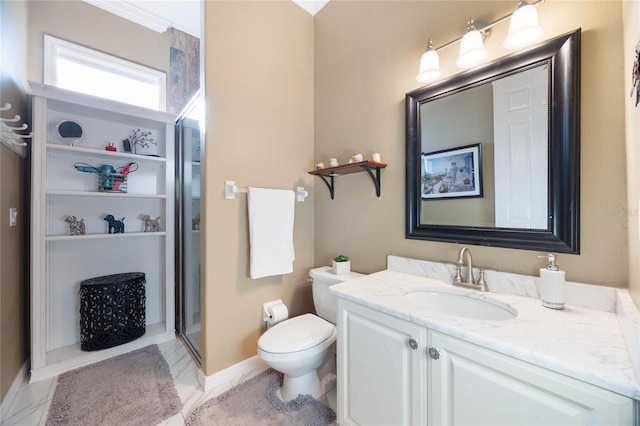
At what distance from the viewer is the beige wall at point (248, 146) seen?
5.39ft

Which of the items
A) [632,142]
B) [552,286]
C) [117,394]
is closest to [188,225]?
[117,394]

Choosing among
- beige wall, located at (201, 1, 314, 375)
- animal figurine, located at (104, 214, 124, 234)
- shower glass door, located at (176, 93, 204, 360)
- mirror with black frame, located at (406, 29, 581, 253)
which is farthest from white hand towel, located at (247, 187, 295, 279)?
animal figurine, located at (104, 214, 124, 234)

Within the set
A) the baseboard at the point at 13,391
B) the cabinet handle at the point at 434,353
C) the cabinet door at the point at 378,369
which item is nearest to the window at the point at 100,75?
the baseboard at the point at 13,391

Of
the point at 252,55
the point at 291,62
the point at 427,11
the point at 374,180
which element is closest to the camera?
the point at 427,11

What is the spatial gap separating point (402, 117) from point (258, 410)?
1962mm

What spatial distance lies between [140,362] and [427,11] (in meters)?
3.12

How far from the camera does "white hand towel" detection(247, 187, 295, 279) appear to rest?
5.76 feet

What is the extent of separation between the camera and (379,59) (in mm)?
1724

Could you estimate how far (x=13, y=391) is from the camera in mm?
1515

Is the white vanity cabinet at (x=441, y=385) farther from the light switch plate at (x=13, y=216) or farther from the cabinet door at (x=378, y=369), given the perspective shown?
the light switch plate at (x=13, y=216)

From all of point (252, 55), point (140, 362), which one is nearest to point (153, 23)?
point (252, 55)

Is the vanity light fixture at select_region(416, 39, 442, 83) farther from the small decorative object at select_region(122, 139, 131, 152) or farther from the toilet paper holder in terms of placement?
the small decorative object at select_region(122, 139, 131, 152)

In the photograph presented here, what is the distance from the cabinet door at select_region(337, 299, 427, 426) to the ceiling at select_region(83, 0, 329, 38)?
2452 mm

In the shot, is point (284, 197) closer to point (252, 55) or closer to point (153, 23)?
point (252, 55)
